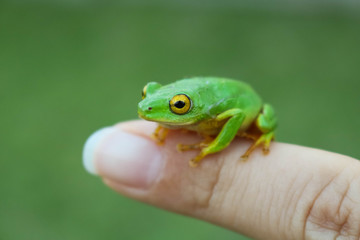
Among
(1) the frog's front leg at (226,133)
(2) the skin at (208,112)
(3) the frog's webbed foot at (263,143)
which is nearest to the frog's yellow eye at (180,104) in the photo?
(2) the skin at (208,112)

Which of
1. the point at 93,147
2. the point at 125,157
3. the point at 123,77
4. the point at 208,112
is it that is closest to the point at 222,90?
the point at 208,112

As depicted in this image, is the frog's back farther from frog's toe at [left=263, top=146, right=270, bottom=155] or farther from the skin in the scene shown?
frog's toe at [left=263, top=146, right=270, bottom=155]

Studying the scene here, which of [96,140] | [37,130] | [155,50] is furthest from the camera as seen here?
[155,50]

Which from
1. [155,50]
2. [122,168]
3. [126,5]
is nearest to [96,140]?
[122,168]

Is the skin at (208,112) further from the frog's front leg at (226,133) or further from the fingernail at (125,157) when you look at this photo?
the fingernail at (125,157)

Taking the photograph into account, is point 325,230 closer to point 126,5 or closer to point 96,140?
point 96,140

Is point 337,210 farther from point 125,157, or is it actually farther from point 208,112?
point 125,157

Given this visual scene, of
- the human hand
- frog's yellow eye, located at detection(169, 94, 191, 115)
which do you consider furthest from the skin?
the human hand
